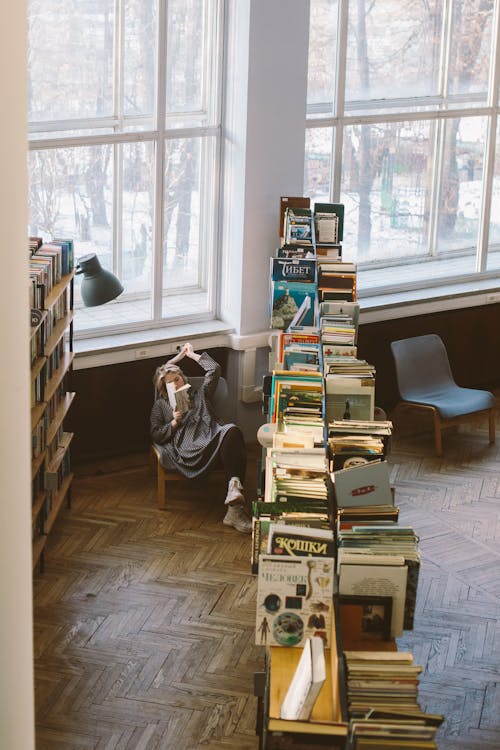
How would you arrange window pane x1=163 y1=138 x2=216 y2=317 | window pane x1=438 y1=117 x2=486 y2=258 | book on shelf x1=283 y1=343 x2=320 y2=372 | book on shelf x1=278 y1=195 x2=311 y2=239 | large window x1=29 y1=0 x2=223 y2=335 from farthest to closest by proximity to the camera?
window pane x1=438 y1=117 x2=486 y2=258 → window pane x1=163 y1=138 x2=216 y2=317 → book on shelf x1=278 y1=195 x2=311 y2=239 → large window x1=29 y1=0 x2=223 y2=335 → book on shelf x1=283 y1=343 x2=320 y2=372

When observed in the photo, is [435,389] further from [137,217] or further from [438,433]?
[137,217]

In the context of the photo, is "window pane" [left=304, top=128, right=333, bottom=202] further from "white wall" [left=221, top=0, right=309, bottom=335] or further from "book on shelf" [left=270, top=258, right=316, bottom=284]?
"book on shelf" [left=270, top=258, right=316, bottom=284]

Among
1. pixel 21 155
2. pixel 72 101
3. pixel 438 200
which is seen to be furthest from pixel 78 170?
pixel 21 155

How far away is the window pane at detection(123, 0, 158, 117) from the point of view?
8125 mm

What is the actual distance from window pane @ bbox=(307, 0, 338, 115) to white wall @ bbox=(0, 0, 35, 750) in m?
6.59

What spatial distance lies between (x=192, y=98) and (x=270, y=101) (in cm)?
61

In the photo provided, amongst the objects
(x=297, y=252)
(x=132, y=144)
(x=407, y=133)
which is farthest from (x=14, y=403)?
(x=407, y=133)

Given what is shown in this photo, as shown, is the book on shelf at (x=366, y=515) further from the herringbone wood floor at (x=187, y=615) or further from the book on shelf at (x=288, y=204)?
the book on shelf at (x=288, y=204)

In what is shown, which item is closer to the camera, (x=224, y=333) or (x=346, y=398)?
(x=346, y=398)

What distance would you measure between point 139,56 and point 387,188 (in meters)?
2.77

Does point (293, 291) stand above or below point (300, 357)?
above

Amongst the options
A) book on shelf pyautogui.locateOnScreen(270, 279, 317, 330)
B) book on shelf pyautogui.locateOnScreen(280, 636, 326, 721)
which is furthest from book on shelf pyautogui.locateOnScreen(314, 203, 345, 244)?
book on shelf pyautogui.locateOnScreen(280, 636, 326, 721)

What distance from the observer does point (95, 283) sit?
7.82m

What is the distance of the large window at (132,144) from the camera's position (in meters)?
7.95
